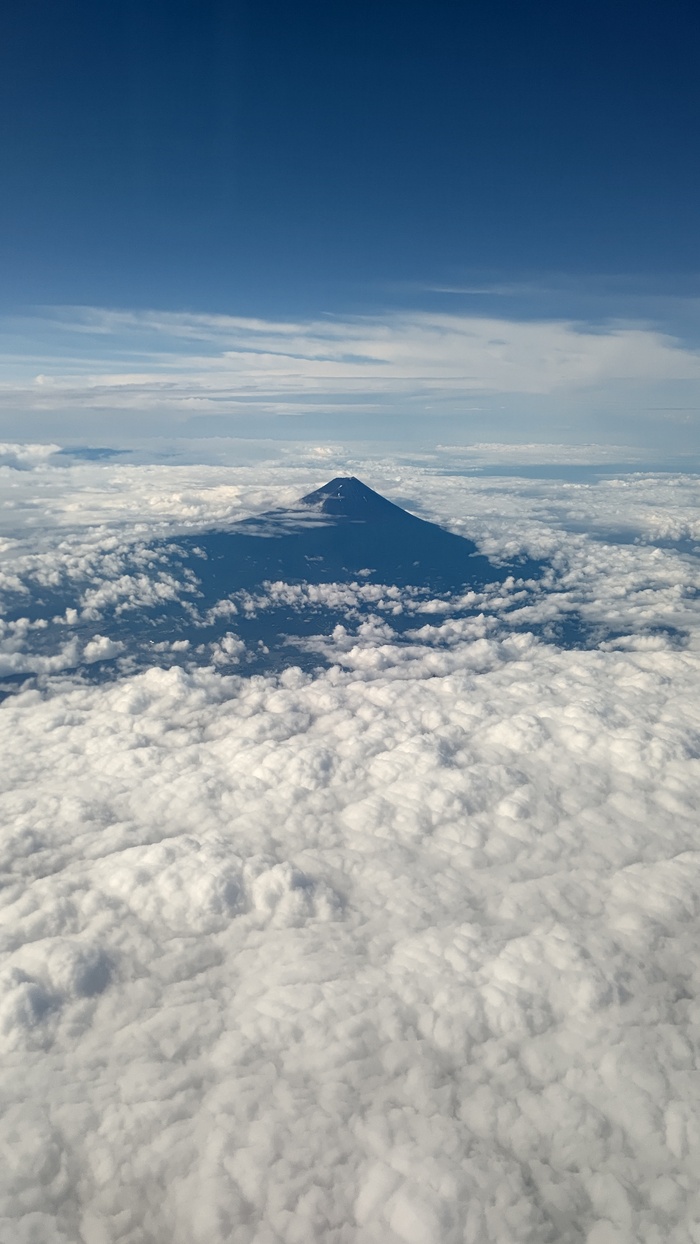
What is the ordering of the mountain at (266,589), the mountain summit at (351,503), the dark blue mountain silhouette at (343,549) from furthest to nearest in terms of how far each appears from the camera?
the mountain summit at (351,503), the dark blue mountain silhouette at (343,549), the mountain at (266,589)

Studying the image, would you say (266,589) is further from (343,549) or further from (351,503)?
(351,503)

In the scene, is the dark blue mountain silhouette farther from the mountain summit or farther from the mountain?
the mountain

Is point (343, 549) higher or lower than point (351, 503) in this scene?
lower

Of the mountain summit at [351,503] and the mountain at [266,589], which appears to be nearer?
the mountain at [266,589]

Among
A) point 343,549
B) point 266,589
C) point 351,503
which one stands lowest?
point 266,589

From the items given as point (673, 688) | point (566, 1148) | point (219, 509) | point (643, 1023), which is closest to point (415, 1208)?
point (566, 1148)

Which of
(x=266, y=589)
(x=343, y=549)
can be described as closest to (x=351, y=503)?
(x=343, y=549)

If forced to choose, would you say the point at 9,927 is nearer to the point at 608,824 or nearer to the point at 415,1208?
the point at 415,1208

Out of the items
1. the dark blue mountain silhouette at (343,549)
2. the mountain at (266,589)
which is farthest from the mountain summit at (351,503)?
the mountain at (266,589)

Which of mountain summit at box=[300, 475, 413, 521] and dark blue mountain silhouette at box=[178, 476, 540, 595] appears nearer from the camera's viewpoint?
dark blue mountain silhouette at box=[178, 476, 540, 595]

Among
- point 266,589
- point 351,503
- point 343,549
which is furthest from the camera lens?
point 351,503

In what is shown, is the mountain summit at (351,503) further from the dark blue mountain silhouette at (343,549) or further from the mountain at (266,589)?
the mountain at (266,589)

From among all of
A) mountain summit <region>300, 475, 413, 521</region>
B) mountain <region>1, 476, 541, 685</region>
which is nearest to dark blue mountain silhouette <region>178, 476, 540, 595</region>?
mountain summit <region>300, 475, 413, 521</region>
